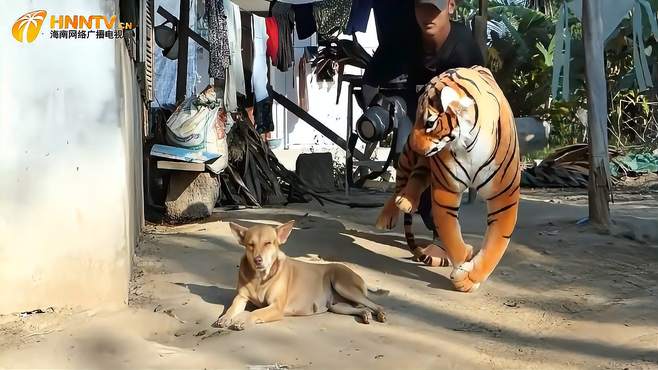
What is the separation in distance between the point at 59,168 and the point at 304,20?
675 cm

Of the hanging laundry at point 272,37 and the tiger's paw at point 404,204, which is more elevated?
the hanging laundry at point 272,37

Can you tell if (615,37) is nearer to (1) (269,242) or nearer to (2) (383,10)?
(2) (383,10)

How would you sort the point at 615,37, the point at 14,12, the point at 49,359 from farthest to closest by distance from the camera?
the point at 615,37
the point at 14,12
the point at 49,359

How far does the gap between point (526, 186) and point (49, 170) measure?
936 cm

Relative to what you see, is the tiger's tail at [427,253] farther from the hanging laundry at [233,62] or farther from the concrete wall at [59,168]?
the hanging laundry at [233,62]

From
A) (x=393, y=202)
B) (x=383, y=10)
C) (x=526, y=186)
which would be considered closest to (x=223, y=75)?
(x=383, y=10)

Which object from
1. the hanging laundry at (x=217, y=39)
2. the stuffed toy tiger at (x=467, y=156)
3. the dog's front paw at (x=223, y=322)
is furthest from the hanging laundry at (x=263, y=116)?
the dog's front paw at (x=223, y=322)

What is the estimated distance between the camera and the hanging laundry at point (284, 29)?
417 inches

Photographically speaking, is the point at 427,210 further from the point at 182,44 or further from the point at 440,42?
the point at 182,44

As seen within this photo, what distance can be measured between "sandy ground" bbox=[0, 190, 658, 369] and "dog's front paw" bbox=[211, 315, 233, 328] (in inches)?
2.7

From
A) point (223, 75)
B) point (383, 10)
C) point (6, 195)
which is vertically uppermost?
point (383, 10)

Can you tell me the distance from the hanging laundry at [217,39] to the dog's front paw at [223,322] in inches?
176

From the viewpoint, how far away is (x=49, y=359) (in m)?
3.86

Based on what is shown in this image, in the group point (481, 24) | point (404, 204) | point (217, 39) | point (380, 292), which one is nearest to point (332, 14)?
point (481, 24)
